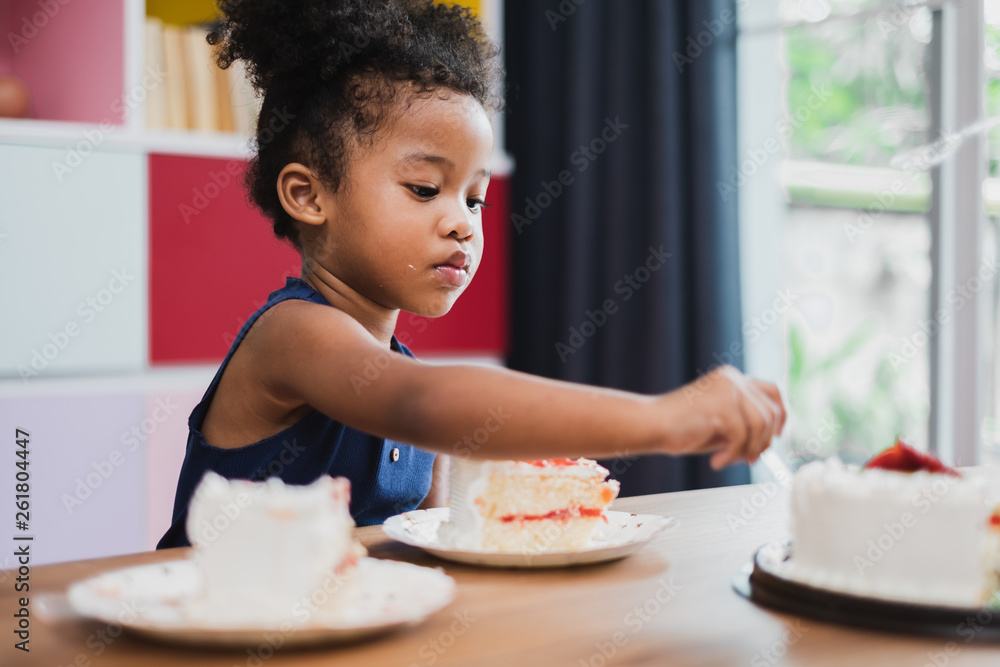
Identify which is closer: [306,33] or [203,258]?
[306,33]

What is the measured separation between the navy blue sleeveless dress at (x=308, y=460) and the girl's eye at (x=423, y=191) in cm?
16

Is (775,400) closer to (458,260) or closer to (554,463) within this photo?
(554,463)

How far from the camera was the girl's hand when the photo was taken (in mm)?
670

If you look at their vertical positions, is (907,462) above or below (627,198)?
below

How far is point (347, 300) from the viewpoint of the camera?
46.7 inches

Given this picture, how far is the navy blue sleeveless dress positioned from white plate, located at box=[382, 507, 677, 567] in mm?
200

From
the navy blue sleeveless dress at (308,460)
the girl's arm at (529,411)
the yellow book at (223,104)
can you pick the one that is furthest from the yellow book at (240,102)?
the girl's arm at (529,411)

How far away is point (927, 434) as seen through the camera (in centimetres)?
223

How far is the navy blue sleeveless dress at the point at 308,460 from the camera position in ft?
3.42

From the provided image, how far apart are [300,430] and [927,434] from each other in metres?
1.68

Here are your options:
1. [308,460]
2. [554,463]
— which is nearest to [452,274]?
[308,460]

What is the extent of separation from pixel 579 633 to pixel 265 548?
0.64ft

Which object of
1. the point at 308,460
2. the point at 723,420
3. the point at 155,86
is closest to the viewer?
the point at 723,420

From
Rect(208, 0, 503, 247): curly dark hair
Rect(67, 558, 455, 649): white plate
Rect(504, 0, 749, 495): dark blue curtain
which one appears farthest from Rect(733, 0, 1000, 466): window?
Rect(67, 558, 455, 649): white plate
